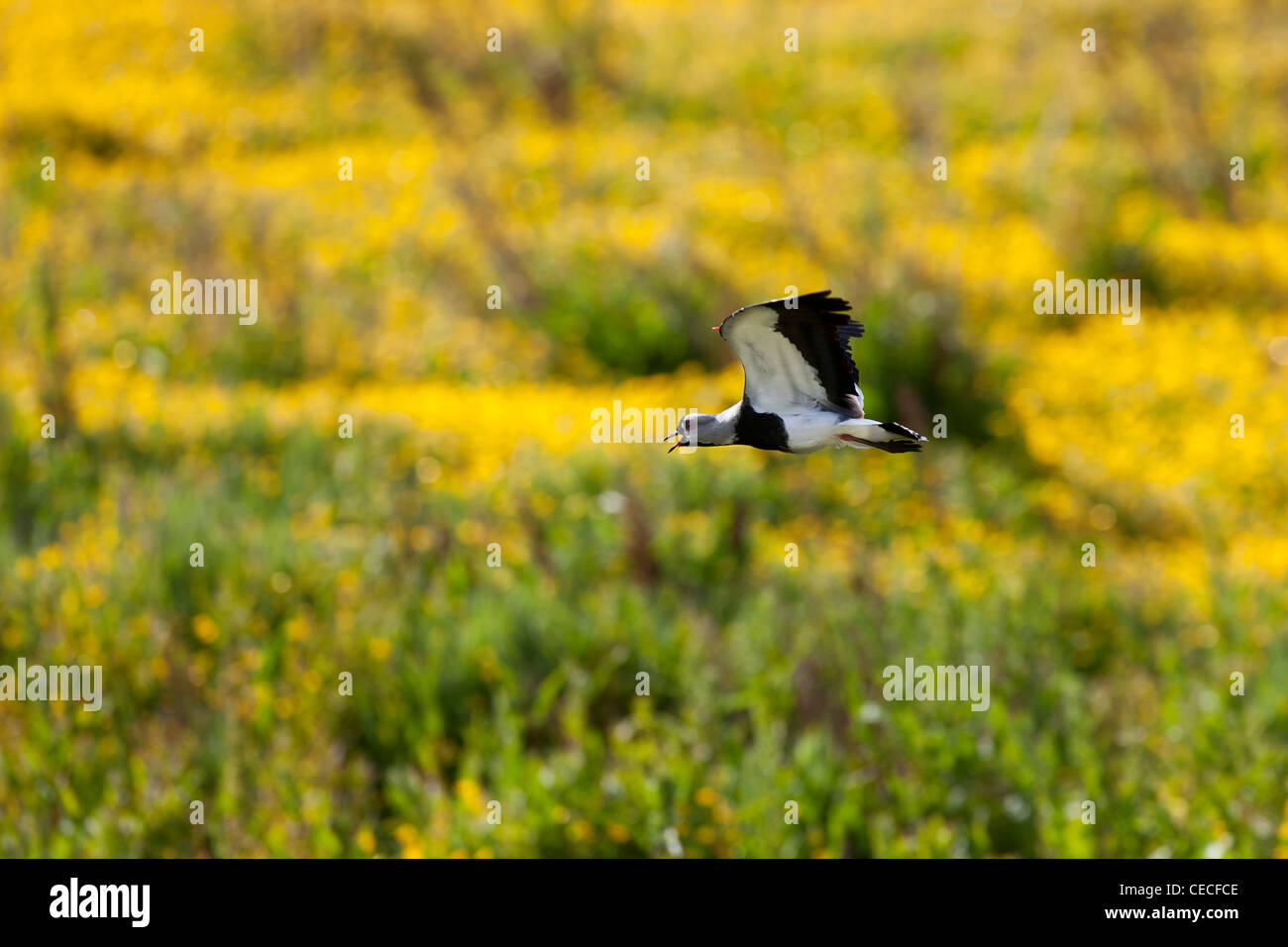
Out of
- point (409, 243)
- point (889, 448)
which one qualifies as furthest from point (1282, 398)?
point (889, 448)

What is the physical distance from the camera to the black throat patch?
1026mm

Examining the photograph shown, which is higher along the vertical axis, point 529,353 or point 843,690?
point 529,353

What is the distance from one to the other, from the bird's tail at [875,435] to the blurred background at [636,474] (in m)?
3.34

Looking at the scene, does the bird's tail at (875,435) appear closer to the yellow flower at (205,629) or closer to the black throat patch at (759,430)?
the black throat patch at (759,430)

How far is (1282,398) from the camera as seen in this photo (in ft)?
27.0

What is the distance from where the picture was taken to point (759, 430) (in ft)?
3.44

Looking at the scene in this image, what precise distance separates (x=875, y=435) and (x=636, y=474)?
19.0ft

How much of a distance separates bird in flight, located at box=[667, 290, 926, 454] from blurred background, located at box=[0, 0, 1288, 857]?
325 centimetres

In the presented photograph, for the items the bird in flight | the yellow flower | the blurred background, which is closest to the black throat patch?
the bird in flight

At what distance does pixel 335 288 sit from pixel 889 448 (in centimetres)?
914

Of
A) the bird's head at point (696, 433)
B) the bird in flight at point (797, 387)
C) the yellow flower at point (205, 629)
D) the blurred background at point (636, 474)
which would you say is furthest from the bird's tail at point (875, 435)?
the yellow flower at point (205, 629)

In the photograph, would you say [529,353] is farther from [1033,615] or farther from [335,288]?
[1033,615]

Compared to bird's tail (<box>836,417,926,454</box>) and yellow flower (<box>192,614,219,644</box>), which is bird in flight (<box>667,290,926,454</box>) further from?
yellow flower (<box>192,614,219,644</box>)
